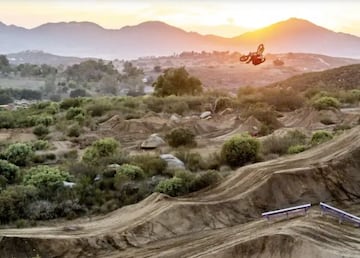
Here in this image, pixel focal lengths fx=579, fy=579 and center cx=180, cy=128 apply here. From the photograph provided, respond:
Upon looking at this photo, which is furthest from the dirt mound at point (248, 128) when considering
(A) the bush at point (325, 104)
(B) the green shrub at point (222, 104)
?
(B) the green shrub at point (222, 104)

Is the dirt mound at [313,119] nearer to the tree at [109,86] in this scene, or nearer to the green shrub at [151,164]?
the green shrub at [151,164]

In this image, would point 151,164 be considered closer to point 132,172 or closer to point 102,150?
point 132,172

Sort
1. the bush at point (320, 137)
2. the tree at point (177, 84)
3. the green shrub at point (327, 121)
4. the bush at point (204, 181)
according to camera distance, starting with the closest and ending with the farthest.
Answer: the bush at point (204, 181)
the bush at point (320, 137)
the green shrub at point (327, 121)
the tree at point (177, 84)

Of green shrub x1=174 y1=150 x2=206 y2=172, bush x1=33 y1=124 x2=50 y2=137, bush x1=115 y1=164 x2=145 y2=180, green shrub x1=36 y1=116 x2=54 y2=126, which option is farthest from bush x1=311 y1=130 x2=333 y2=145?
green shrub x1=36 y1=116 x2=54 y2=126

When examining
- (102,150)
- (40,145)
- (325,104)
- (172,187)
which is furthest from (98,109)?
(172,187)

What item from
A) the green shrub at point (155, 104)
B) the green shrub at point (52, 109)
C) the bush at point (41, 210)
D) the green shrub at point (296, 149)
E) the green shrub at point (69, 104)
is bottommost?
the green shrub at point (52, 109)

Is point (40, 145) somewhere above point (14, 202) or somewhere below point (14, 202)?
below

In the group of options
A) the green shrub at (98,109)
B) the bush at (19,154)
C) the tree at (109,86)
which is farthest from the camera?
the tree at (109,86)

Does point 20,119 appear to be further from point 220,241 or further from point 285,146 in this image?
point 220,241
